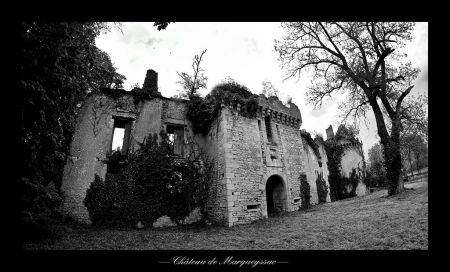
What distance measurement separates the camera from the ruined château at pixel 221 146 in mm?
9195

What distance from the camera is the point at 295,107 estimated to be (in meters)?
13.8

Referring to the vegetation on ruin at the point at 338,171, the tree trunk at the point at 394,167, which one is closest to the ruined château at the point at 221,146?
the tree trunk at the point at 394,167

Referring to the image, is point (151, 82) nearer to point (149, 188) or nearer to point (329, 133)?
point (149, 188)

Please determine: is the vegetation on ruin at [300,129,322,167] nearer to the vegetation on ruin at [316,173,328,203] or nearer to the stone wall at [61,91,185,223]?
the vegetation on ruin at [316,173,328,203]

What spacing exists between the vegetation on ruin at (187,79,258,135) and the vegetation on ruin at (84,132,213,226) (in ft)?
6.18

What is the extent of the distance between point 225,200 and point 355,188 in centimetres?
1460

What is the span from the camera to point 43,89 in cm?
440

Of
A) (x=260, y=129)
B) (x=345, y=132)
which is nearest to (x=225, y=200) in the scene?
(x=260, y=129)

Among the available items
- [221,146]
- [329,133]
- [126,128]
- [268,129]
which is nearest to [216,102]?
[221,146]

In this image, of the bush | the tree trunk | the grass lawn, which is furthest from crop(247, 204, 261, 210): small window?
the tree trunk

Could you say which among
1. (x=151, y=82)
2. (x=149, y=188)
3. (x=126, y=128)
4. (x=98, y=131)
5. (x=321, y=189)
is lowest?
(x=321, y=189)

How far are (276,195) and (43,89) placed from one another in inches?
422

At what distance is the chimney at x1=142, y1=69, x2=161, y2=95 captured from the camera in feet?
37.1

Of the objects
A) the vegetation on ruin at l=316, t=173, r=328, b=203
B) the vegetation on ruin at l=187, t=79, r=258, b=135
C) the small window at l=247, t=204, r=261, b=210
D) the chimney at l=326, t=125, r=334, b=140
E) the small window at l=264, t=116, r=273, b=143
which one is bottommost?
the small window at l=247, t=204, r=261, b=210
